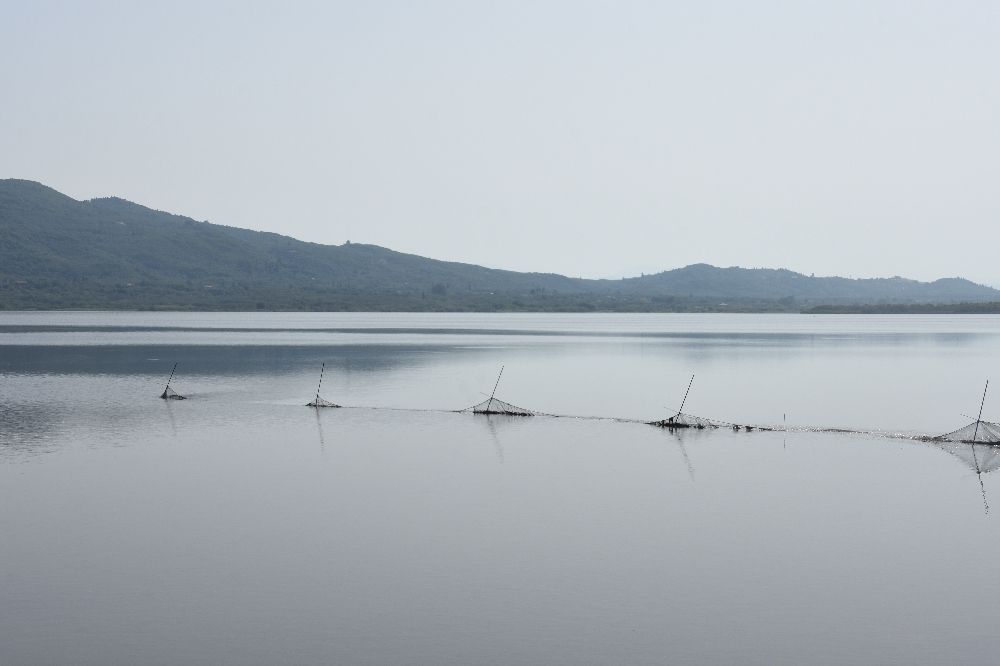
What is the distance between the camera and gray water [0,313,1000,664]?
619 inches

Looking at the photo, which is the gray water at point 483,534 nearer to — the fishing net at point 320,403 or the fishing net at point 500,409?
the fishing net at point 320,403

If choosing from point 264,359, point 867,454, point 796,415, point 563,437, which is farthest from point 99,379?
point 867,454

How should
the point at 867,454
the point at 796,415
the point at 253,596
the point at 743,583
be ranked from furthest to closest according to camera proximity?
the point at 796,415
the point at 867,454
the point at 743,583
the point at 253,596

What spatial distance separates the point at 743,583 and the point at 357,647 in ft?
24.8

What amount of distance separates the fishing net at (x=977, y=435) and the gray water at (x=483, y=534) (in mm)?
1783

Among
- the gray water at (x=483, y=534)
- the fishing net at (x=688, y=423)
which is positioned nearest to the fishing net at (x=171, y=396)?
the gray water at (x=483, y=534)

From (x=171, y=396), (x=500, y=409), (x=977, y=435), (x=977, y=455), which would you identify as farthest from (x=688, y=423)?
(x=171, y=396)

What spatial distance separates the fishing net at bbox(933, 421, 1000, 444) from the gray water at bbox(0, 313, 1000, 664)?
A: 1783 mm

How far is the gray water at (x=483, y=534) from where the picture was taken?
15711 mm

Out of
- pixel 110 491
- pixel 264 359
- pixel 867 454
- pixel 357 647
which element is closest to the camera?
pixel 357 647

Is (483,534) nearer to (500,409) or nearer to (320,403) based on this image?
(500,409)

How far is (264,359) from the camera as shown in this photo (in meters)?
80.6

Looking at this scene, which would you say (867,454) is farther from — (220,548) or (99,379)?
(99,379)

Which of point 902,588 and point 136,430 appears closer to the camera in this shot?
point 902,588
